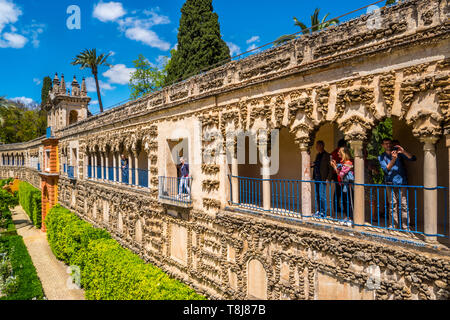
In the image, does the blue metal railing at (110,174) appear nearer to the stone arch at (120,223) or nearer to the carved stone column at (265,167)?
the stone arch at (120,223)

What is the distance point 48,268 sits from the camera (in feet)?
57.6

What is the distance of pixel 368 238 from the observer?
217 inches

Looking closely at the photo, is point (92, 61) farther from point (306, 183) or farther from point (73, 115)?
point (306, 183)

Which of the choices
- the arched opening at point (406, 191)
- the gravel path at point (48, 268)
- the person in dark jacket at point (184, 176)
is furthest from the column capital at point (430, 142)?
the gravel path at point (48, 268)

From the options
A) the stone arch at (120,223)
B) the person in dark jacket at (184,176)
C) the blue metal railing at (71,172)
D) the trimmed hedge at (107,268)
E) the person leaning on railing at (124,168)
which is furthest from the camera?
the blue metal railing at (71,172)

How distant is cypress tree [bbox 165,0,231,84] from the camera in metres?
23.8

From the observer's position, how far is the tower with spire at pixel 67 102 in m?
28.2

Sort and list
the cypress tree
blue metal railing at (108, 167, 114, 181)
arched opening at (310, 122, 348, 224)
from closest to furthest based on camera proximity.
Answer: arched opening at (310, 122, 348, 224) < blue metal railing at (108, 167, 114, 181) < the cypress tree

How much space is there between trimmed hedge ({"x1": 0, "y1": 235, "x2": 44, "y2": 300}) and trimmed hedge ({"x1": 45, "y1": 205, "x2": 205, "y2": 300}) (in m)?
1.78

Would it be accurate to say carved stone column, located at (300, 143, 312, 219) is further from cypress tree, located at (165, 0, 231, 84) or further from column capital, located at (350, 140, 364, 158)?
cypress tree, located at (165, 0, 231, 84)

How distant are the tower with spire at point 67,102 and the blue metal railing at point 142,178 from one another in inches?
705

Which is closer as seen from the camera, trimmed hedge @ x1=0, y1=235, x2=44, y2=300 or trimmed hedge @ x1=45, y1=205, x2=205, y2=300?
trimmed hedge @ x1=45, y1=205, x2=205, y2=300

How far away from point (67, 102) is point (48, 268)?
16.6 metres

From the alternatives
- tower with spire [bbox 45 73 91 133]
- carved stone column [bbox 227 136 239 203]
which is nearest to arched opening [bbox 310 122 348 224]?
carved stone column [bbox 227 136 239 203]
